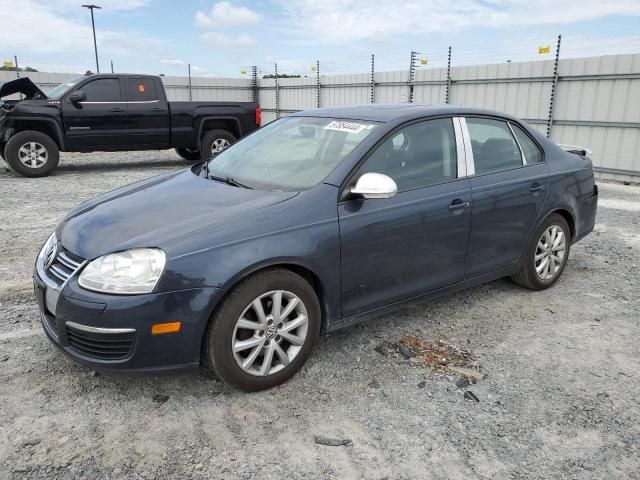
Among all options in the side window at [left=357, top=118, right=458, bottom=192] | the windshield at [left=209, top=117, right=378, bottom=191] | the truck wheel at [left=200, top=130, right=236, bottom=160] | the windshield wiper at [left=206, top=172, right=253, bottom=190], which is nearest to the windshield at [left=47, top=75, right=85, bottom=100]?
the truck wheel at [left=200, top=130, right=236, bottom=160]

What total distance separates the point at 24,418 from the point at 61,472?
0.53 m

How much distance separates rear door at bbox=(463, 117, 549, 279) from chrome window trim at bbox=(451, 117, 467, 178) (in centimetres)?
6

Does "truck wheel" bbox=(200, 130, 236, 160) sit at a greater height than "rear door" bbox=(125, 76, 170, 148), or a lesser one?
lesser

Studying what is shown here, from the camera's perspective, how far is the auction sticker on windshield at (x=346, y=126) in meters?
3.55

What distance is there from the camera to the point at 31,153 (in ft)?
34.0

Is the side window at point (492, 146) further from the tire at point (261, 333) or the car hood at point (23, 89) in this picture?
the car hood at point (23, 89)

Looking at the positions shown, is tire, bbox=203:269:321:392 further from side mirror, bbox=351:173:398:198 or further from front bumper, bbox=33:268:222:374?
side mirror, bbox=351:173:398:198

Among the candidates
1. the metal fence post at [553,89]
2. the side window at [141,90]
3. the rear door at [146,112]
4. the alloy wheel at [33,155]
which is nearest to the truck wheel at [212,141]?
the rear door at [146,112]

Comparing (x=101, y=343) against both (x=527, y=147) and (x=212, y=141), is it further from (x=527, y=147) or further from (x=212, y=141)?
(x=212, y=141)

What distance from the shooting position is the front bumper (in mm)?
2596

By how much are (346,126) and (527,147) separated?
163cm

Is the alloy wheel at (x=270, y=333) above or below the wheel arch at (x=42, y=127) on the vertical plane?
below

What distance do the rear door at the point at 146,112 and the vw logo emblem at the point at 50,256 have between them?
8688 mm

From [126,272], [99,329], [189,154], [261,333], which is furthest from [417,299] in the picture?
[189,154]
